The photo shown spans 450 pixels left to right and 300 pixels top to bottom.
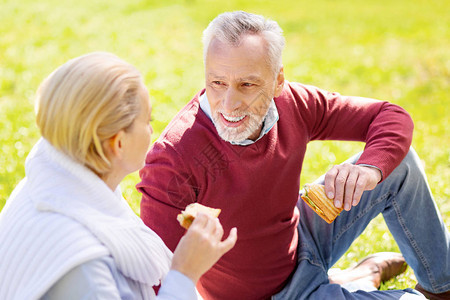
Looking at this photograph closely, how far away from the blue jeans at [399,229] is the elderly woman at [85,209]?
116 centimetres

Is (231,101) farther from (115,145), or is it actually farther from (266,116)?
(115,145)

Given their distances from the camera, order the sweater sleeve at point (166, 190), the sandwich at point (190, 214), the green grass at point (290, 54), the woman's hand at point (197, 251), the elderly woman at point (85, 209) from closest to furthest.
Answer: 1. the elderly woman at point (85, 209)
2. the woman's hand at point (197, 251)
3. the sandwich at point (190, 214)
4. the sweater sleeve at point (166, 190)
5. the green grass at point (290, 54)

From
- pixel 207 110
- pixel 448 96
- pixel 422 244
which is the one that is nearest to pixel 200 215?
pixel 207 110

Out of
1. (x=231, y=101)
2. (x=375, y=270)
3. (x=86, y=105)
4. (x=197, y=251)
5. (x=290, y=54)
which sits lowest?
(x=375, y=270)

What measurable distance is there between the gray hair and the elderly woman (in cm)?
80

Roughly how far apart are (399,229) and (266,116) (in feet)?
3.25

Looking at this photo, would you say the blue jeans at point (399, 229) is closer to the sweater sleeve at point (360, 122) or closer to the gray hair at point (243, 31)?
the sweater sleeve at point (360, 122)

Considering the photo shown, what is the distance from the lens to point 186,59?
8.06m

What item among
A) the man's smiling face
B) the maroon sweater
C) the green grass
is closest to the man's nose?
the man's smiling face

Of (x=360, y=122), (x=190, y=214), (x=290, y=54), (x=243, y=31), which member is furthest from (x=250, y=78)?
(x=290, y=54)

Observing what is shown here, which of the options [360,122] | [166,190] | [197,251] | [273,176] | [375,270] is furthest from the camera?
[375,270]

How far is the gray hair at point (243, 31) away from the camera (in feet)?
8.08

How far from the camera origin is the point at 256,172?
253 centimetres

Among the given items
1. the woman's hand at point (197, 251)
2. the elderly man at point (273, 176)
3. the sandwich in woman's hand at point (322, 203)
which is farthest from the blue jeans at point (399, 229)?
the woman's hand at point (197, 251)
